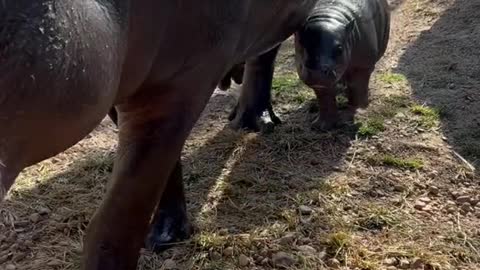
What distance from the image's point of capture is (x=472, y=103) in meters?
3.12

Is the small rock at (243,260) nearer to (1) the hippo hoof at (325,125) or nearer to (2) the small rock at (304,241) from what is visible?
(2) the small rock at (304,241)

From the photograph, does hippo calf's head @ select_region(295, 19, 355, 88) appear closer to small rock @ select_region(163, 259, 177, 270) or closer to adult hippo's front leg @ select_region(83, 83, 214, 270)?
small rock @ select_region(163, 259, 177, 270)

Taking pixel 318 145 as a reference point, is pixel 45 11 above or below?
above

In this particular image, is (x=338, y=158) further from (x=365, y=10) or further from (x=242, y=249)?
(x=242, y=249)

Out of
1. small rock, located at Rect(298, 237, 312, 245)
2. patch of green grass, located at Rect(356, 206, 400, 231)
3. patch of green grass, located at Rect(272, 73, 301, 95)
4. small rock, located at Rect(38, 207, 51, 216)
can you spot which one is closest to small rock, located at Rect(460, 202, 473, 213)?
patch of green grass, located at Rect(356, 206, 400, 231)

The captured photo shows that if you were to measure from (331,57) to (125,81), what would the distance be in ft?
3.95

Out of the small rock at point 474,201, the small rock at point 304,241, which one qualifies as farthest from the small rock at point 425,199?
the small rock at point 304,241

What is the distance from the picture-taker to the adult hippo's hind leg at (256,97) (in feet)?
9.20

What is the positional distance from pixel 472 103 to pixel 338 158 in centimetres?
76

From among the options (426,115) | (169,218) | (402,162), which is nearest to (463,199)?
(402,162)

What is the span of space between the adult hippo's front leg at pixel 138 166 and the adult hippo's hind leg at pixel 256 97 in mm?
1233

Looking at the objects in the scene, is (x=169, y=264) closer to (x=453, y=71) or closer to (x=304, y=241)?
(x=304, y=241)

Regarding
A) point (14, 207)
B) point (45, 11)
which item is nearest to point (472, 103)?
point (14, 207)

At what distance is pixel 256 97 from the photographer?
9.32 ft
